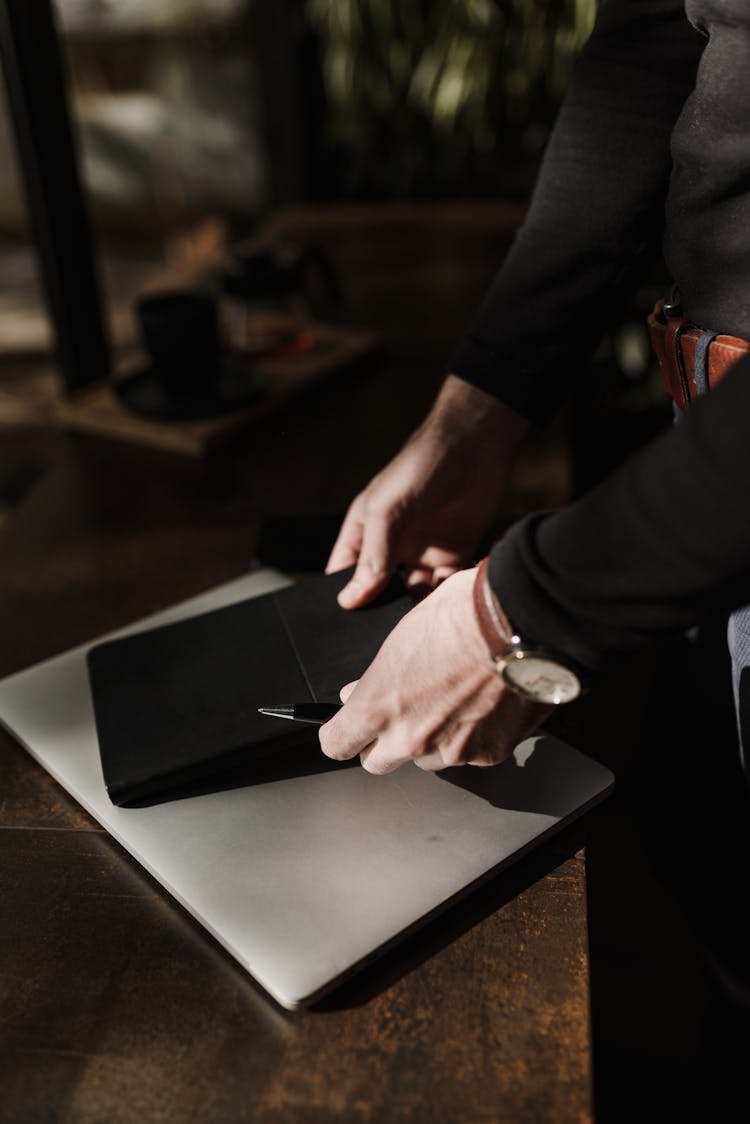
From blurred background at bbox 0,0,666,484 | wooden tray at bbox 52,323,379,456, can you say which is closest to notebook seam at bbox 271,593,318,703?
wooden tray at bbox 52,323,379,456

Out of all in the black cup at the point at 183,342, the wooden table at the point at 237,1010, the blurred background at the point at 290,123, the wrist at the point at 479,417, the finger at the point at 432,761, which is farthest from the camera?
the blurred background at the point at 290,123

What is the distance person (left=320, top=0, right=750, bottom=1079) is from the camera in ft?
1.64

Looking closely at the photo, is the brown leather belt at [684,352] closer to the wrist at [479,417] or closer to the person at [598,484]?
the person at [598,484]

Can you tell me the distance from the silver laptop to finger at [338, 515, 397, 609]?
0.15 m

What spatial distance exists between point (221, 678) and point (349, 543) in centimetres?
20

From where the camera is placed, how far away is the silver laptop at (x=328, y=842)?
1.70 feet

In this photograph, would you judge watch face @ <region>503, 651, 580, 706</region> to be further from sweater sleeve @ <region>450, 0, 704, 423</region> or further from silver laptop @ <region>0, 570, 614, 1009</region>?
sweater sleeve @ <region>450, 0, 704, 423</region>

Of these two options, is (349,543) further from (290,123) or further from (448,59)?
(290,123)

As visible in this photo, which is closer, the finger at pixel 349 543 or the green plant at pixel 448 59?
the finger at pixel 349 543

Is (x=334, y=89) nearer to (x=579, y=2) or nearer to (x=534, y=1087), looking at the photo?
(x=579, y=2)

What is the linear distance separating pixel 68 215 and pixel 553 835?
1056 millimetres

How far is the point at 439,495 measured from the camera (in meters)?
0.82

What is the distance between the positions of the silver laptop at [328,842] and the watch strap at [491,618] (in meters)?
0.12

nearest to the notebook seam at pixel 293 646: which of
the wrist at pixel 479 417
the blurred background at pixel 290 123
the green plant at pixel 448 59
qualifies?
the wrist at pixel 479 417
